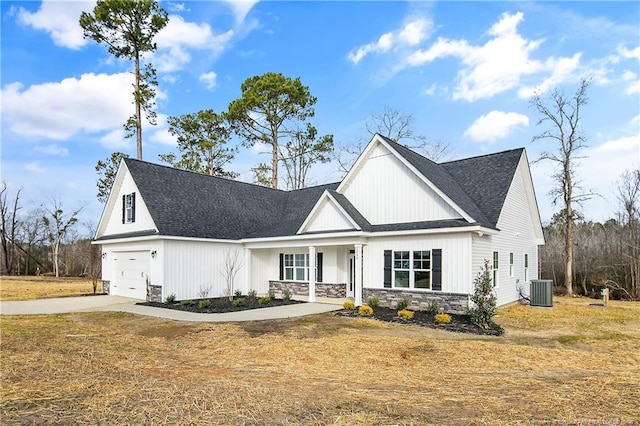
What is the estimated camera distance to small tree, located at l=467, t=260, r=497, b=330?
11.7 meters

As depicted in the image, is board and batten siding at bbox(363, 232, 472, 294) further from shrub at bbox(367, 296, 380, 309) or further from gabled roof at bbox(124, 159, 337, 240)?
gabled roof at bbox(124, 159, 337, 240)

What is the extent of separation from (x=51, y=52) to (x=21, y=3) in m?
5.34

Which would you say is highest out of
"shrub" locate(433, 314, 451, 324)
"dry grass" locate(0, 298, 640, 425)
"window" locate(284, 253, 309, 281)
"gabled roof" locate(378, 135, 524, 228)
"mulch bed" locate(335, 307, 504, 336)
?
"gabled roof" locate(378, 135, 524, 228)

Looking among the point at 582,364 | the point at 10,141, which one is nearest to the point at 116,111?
the point at 10,141

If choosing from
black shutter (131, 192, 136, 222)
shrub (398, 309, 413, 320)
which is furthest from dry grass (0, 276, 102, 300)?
shrub (398, 309, 413, 320)

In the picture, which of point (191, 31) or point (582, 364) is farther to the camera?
point (191, 31)

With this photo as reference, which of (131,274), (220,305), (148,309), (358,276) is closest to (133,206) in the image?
(131,274)

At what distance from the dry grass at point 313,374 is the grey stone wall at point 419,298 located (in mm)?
1955

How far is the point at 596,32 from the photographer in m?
13.9

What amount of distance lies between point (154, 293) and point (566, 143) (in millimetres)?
22816

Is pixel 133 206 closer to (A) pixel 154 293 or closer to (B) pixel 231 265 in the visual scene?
(A) pixel 154 293

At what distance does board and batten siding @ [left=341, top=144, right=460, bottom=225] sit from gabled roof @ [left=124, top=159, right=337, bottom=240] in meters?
3.57

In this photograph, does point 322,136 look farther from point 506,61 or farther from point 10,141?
point 10,141

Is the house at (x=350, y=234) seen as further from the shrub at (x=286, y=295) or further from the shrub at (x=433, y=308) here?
the shrub at (x=286, y=295)
